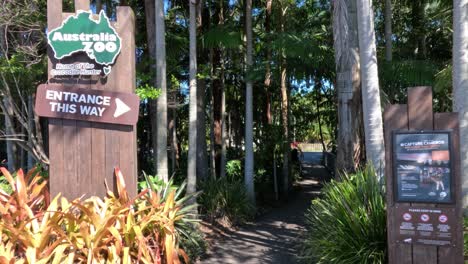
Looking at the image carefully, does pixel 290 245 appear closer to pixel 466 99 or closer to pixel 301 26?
pixel 466 99

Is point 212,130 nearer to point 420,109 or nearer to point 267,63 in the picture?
point 267,63

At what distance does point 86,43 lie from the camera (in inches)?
234

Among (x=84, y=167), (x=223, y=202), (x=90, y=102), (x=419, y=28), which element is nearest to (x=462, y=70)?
(x=90, y=102)

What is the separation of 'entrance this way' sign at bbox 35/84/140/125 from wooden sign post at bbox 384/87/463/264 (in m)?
3.27

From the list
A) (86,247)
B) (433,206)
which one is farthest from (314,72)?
(86,247)

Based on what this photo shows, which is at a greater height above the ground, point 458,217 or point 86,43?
point 86,43

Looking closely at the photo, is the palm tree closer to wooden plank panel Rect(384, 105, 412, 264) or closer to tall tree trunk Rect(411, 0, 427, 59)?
wooden plank panel Rect(384, 105, 412, 264)

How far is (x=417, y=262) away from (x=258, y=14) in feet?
49.1

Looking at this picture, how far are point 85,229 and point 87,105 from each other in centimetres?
177

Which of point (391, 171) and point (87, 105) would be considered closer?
point (391, 171)

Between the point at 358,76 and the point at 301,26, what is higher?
the point at 301,26

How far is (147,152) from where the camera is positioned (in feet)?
63.9

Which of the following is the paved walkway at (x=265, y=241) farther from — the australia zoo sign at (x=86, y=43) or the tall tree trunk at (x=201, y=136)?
the australia zoo sign at (x=86, y=43)

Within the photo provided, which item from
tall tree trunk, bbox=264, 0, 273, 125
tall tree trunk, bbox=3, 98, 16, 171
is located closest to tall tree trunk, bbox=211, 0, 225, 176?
tall tree trunk, bbox=264, 0, 273, 125
